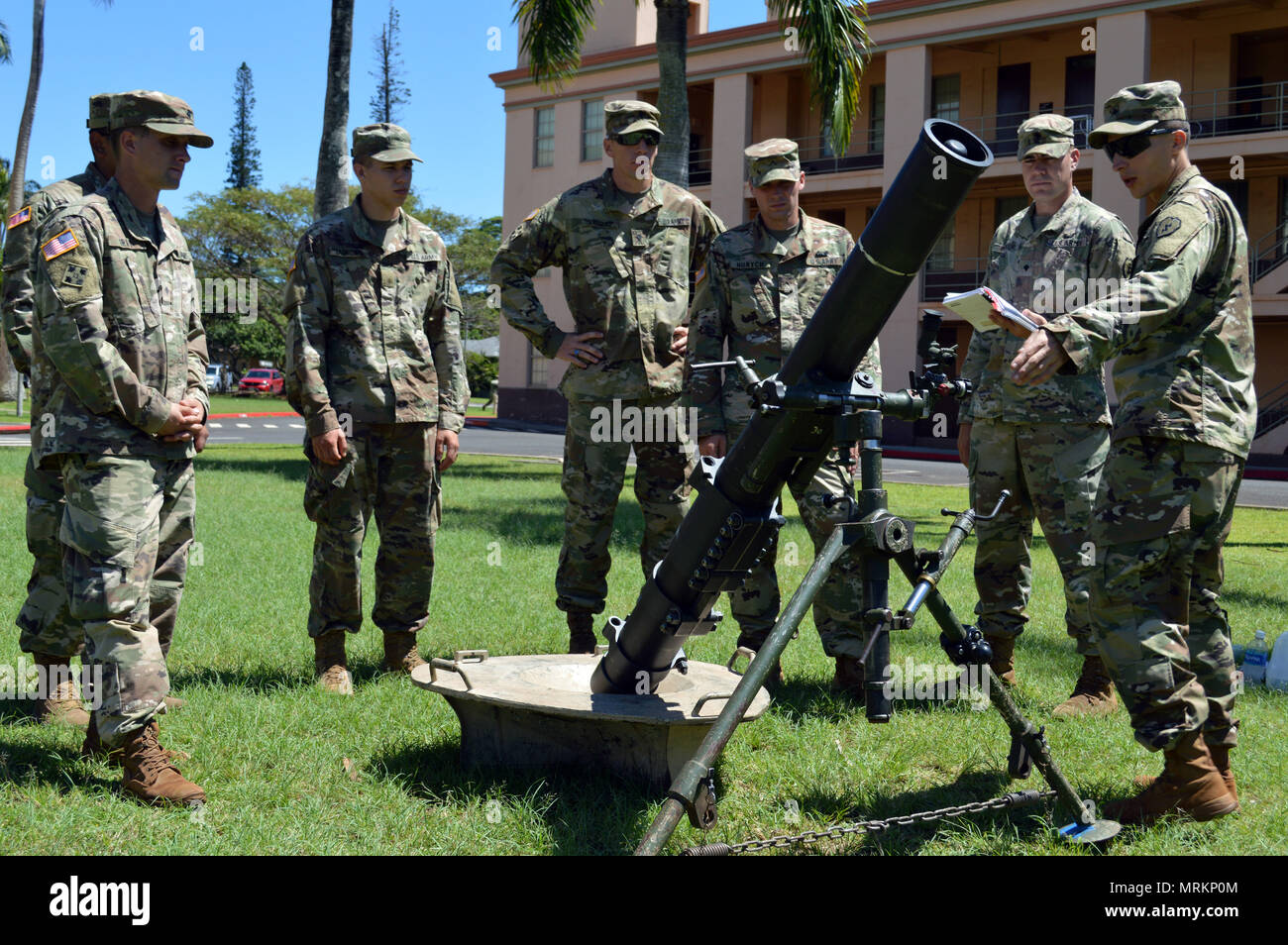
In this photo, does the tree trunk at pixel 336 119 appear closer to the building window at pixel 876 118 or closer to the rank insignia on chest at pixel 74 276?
the rank insignia on chest at pixel 74 276

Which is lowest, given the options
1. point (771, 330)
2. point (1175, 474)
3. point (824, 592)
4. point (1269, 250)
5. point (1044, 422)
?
point (824, 592)

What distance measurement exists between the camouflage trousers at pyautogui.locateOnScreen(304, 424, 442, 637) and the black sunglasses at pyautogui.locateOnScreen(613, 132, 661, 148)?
65.6 inches

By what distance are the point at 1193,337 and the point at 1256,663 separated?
274cm

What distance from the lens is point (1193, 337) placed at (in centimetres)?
405

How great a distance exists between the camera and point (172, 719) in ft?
16.4

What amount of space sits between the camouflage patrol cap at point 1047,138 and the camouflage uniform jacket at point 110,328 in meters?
3.84

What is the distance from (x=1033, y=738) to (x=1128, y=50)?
2638cm

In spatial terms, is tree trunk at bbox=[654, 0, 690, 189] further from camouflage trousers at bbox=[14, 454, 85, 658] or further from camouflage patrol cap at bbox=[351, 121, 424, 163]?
camouflage trousers at bbox=[14, 454, 85, 658]

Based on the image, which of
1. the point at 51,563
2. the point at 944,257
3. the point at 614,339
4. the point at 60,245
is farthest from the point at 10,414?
the point at 60,245

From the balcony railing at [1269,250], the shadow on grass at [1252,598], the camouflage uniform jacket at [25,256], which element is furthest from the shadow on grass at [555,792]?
the balcony railing at [1269,250]

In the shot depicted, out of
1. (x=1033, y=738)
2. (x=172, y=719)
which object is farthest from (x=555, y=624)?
(x=1033, y=738)

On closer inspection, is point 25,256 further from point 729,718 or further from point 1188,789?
point 1188,789

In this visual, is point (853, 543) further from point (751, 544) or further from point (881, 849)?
point (881, 849)

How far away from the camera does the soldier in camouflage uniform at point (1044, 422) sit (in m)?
5.60
